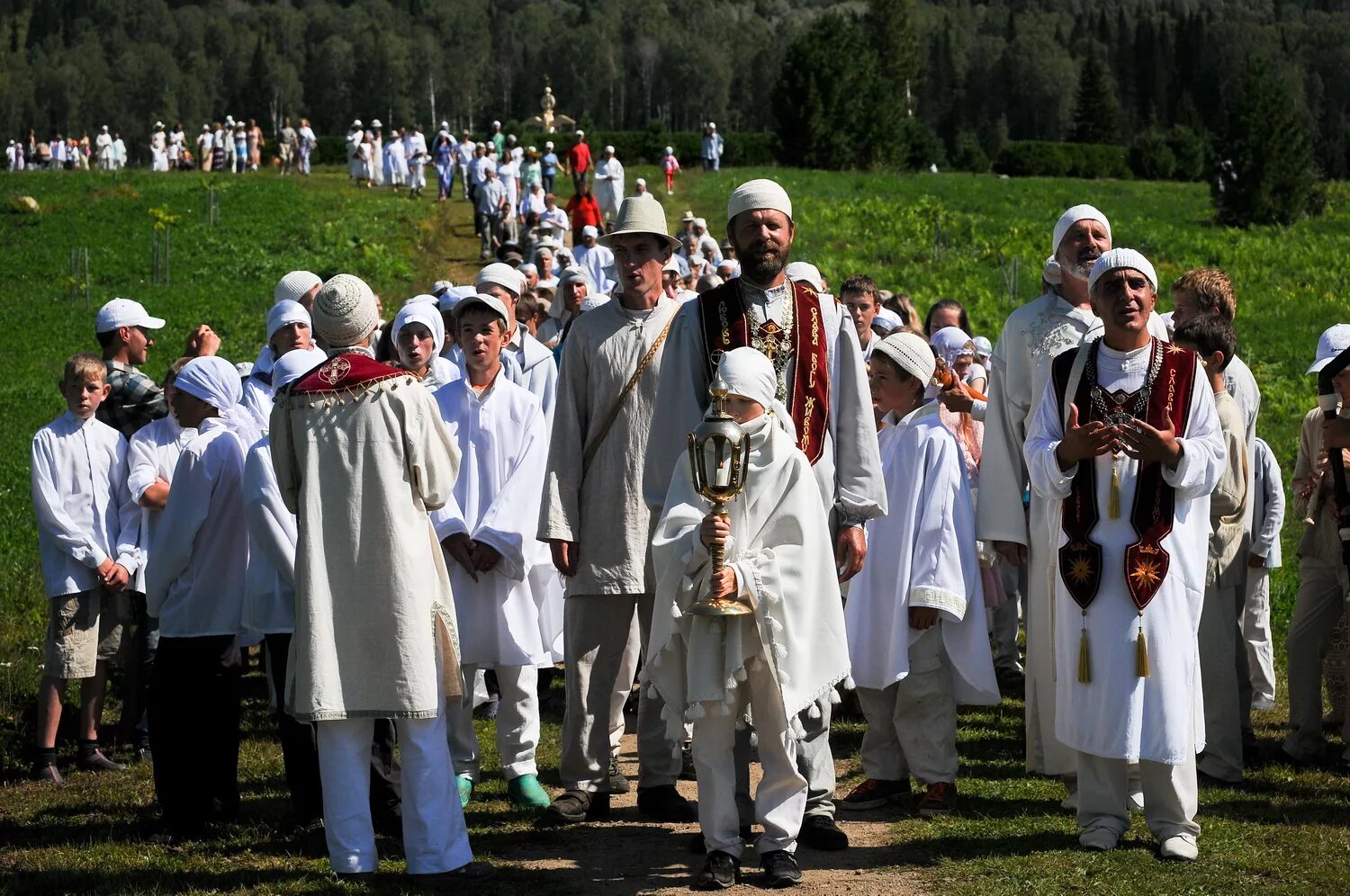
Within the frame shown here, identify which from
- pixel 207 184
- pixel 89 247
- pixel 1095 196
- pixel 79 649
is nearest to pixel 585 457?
pixel 79 649

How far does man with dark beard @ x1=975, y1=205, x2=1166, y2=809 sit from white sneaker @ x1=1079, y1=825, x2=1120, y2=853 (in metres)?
0.61

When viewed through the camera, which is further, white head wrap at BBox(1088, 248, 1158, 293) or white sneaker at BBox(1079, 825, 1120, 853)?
white head wrap at BBox(1088, 248, 1158, 293)

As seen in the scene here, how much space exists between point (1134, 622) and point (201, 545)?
13.4 ft

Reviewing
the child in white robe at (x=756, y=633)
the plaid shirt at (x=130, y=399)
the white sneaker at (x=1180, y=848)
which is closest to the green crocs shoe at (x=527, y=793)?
the child in white robe at (x=756, y=633)

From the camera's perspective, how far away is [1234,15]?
175250 mm

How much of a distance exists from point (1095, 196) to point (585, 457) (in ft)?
160

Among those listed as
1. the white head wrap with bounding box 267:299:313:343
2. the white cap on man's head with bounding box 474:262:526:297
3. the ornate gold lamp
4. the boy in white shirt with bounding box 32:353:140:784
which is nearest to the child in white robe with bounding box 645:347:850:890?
the ornate gold lamp

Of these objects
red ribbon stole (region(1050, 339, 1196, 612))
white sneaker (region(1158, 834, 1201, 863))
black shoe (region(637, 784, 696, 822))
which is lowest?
white sneaker (region(1158, 834, 1201, 863))

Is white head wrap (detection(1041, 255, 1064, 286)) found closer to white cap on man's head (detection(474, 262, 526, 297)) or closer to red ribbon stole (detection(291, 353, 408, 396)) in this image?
white cap on man's head (detection(474, 262, 526, 297))

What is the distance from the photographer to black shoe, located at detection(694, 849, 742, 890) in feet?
20.0

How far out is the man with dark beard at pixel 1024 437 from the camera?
728cm

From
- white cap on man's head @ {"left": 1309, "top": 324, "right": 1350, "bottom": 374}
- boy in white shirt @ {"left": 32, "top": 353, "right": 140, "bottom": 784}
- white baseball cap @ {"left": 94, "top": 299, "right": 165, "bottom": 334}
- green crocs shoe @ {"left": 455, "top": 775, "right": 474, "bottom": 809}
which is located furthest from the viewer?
white baseball cap @ {"left": 94, "top": 299, "right": 165, "bottom": 334}

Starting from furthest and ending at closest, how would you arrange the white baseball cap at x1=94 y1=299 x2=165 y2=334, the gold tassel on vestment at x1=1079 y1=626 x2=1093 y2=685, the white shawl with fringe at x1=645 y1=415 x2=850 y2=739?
the white baseball cap at x1=94 y1=299 x2=165 y2=334
the gold tassel on vestment at x1=1079 y1=626 x2=1093 y2=685
the white shawl with fringe at x1=645 y1=415 x2=850 y2=739

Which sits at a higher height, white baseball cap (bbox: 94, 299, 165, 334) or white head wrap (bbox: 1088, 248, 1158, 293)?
white baseball cap (bbox: 94, 299, 165, 334)
